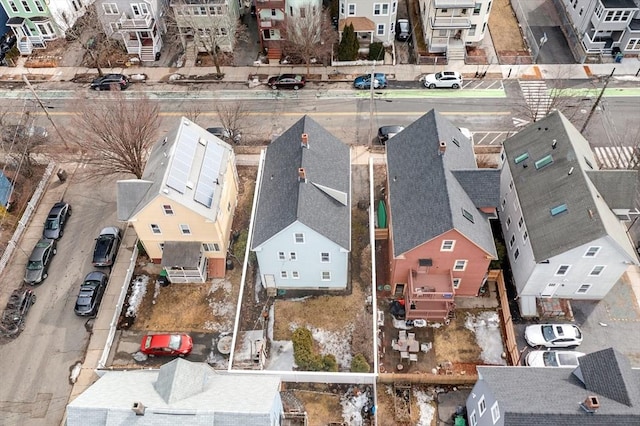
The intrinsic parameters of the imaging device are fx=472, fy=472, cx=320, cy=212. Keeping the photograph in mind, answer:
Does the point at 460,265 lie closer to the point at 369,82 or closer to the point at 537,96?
the point at 369,82

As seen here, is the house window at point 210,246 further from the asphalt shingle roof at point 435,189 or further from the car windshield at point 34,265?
the car windshield at point 34,265

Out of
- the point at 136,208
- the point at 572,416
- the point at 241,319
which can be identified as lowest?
the point at 572,416

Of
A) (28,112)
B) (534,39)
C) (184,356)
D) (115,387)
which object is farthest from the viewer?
(534,39)

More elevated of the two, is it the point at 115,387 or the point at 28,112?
the point at 28,112

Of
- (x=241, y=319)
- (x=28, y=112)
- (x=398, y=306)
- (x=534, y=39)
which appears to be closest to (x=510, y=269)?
(x=398, y=306)

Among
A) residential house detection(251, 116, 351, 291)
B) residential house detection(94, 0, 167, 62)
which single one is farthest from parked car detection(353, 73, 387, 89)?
residential house detection(94, 0, 167, 62)

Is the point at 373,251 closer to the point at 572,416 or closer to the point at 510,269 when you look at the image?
the point at 510,269

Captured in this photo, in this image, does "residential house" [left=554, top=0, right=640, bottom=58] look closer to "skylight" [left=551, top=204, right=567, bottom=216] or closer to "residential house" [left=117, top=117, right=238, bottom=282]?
"skylight" [left=551, top=204, right=567, bottom=216]
